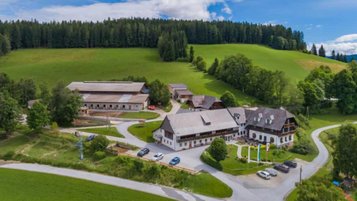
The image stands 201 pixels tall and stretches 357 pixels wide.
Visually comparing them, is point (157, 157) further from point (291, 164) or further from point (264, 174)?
point (291, 164)

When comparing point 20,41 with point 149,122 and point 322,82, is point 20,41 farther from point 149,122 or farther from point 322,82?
point 322,82

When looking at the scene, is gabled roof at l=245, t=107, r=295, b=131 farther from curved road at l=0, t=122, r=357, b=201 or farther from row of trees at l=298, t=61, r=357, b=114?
row of trees at l=298, t=61, r=357, b=114

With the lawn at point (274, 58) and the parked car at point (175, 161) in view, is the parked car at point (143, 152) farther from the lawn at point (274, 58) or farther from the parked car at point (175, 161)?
the lawn at point (274, 58)

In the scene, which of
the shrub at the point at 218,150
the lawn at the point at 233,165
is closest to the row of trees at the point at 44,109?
the lawn at the point at 233,165

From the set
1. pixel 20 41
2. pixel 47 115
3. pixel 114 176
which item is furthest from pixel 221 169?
pixel 20 41

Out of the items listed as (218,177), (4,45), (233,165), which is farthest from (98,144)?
(4,45)

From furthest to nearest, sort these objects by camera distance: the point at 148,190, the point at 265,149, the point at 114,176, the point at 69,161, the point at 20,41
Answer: the point at 20,41 → the point at 265,149 → the point at 69,161 → the point at 114,176 → the point at 148,190

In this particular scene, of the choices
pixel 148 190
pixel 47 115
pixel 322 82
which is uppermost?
pixel 322 82
